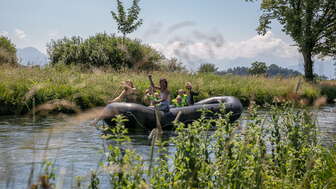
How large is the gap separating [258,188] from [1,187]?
3.11 meters

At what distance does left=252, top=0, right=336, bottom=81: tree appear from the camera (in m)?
27.6

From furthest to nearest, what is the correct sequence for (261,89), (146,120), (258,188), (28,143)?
1. (261,89)
2. (146,120)
3. (258,188)
4. (28,143)

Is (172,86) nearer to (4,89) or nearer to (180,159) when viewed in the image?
(4,89)

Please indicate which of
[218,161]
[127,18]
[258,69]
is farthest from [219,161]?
[258,69]

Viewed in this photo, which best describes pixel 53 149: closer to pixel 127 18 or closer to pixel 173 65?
pixel 173 65

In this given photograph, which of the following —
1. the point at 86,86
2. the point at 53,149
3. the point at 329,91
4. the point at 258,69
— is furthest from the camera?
the point at 258,69

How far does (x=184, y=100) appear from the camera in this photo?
11.4 m

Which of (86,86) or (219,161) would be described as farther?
(86,86)

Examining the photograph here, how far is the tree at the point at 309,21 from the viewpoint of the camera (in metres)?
27.6

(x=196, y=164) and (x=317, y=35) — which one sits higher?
(x=317, y=35)

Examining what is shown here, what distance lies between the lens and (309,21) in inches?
1057

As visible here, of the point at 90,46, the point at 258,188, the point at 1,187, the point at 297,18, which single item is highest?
the point at 297,18

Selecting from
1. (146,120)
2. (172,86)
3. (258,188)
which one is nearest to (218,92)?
(172,86)

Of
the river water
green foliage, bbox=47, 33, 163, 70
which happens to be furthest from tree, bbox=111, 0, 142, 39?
the river water
